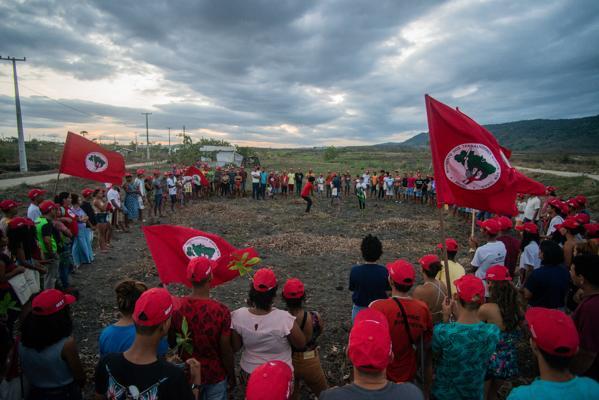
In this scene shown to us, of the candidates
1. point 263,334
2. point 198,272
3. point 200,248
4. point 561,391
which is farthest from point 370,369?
point 200,248

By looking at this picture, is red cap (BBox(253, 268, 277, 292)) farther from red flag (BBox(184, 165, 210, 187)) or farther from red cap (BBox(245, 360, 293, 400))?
red flag (BBox(184, 165, 210, 187))

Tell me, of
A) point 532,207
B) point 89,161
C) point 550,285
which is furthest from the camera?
point 532,207

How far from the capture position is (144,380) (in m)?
2.03

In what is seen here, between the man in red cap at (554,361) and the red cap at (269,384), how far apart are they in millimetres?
1313

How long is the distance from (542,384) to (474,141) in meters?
3.22

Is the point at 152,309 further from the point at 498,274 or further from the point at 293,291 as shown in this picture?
the point at 498,274

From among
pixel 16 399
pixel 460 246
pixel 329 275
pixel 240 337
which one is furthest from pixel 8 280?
pixel 460 246

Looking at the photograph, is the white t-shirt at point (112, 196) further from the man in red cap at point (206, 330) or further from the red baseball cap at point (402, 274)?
the red baseball cap at point (402, 274)

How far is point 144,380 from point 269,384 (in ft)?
3.02

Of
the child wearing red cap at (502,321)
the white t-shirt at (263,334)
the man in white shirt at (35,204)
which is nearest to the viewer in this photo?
the white t-shirt at (263,334)

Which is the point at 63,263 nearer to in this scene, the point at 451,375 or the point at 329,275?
the point at 329,275

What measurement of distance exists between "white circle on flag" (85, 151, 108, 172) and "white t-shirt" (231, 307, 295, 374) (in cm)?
659

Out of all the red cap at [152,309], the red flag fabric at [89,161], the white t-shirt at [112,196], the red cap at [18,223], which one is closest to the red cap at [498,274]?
the red cap at [152,309]

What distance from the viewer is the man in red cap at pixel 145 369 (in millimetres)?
2029
